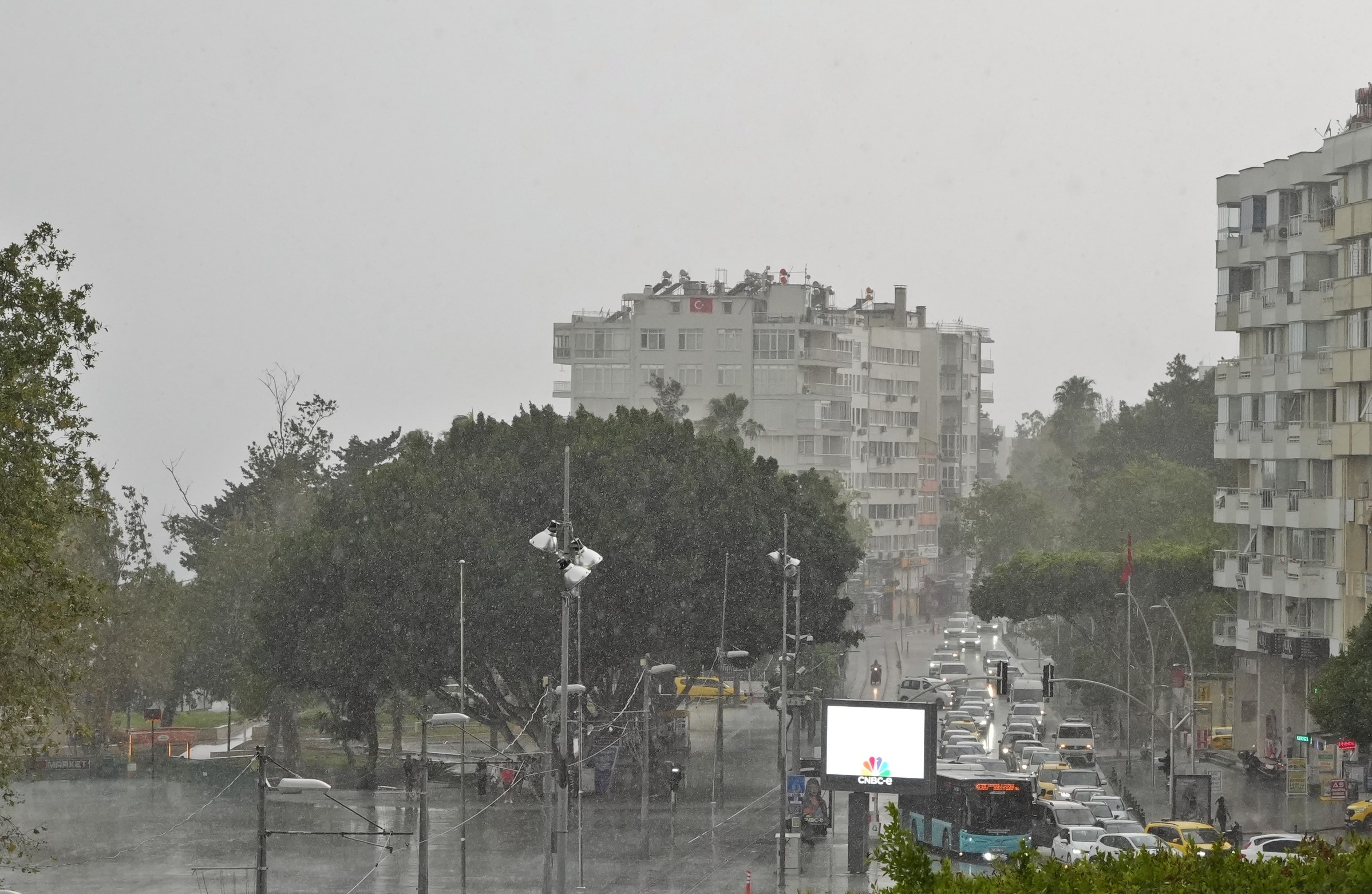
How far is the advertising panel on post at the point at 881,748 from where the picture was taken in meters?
42.8

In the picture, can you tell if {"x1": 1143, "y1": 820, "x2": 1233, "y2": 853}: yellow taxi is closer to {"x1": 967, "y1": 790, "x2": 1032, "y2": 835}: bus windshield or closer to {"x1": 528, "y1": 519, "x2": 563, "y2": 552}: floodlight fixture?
{"x1": 967, "y1": 790, "x2": 1032, "y2": 835}: bus windshield

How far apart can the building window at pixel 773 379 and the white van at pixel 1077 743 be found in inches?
2421

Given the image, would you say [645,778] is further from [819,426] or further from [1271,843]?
[819,426]

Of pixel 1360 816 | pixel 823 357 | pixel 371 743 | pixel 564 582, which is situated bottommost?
pixel 1360 816

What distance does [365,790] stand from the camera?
58.6 m

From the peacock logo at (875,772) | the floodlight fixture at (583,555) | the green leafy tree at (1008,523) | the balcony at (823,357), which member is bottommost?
the peacock logo at (875,772)

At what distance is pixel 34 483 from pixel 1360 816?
116 ft

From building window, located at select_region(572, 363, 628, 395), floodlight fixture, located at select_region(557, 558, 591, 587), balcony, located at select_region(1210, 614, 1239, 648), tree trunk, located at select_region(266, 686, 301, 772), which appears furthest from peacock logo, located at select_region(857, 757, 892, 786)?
building window, located at select_region(572, 363, 628, 395)

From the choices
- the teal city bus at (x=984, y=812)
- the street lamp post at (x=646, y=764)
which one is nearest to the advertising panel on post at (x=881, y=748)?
the teal city bus at (x=984, y=812)

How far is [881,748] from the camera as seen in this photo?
43.0 meters

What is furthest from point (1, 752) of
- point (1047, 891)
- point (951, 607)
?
point (951, 607)

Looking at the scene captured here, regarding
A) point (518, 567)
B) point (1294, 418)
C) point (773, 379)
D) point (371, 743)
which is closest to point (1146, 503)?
point (1294, 418)

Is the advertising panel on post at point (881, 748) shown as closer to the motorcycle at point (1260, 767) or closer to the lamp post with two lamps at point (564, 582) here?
the lamp post with two lamps at point (564, 582)

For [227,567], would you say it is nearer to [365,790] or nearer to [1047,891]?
[365,790]
